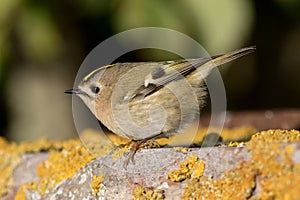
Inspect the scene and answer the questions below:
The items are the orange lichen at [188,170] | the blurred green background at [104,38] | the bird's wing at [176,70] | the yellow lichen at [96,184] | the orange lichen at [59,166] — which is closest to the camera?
the orange lichen at [188,170]

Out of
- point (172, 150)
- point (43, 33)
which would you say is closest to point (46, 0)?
point (43, 33)

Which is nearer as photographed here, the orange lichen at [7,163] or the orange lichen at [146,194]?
the orange lichen at [146,194]

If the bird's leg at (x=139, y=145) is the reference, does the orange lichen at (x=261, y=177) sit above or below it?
above

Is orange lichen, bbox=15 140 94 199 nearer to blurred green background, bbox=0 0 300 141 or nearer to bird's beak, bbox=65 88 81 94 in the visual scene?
bird's beak, bbox=65 88 81 94

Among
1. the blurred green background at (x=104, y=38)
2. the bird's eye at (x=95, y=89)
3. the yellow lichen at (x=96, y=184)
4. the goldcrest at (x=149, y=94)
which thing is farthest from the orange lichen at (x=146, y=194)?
the blurred green background at (x=104, y=38)

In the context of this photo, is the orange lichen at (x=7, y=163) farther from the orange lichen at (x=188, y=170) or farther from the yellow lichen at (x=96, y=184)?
the orange lichen at (x=188, y=170)

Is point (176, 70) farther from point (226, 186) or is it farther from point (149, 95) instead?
point (226, 186)

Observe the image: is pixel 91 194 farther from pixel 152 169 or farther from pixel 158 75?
pixel 158 75

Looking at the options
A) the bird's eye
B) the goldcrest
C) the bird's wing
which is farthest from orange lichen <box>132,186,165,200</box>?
the bird's eye
